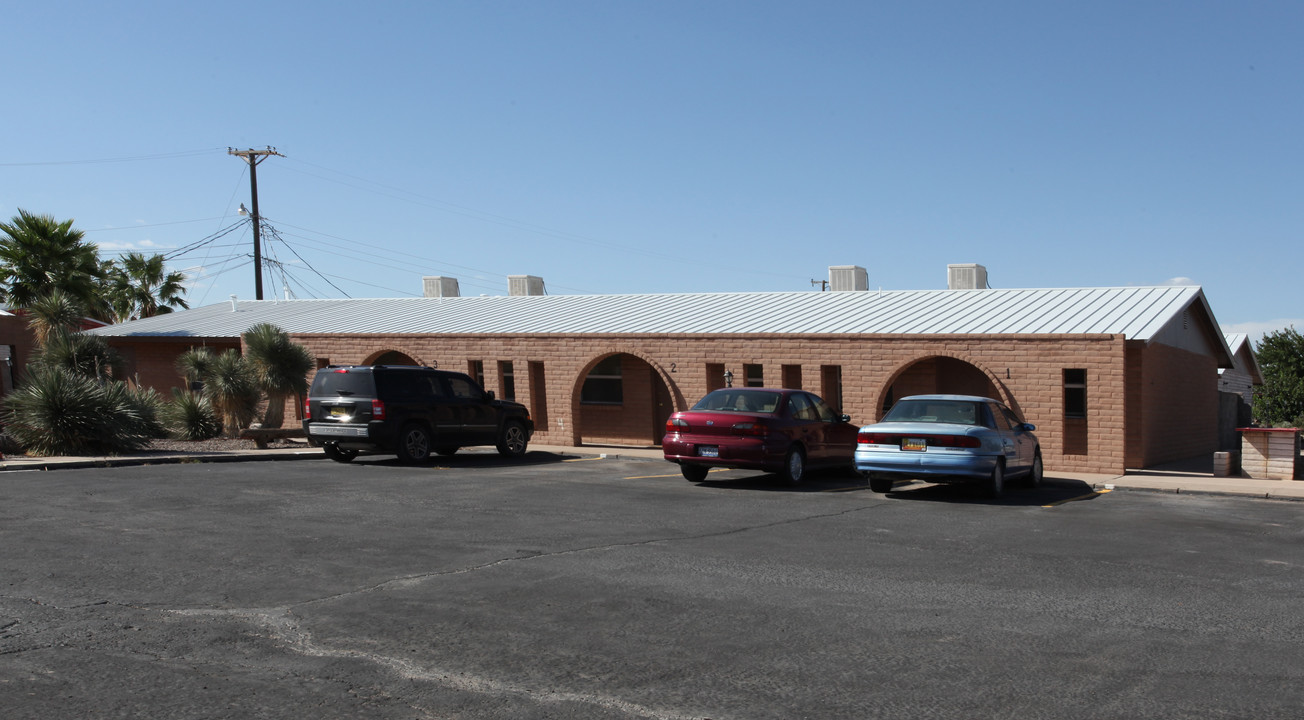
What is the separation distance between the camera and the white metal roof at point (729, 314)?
20.7 m

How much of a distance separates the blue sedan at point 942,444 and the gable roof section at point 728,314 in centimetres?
521

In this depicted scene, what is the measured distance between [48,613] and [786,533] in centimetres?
668

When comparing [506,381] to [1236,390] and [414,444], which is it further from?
[1236,390]

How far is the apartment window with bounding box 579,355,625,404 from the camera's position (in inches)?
1057

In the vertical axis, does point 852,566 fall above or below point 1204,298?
below

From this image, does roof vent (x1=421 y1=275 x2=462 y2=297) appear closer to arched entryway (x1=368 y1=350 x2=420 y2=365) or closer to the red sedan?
arched entryway (x1=368 y1=350 x2=420 y2=365)

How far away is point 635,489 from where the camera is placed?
49.1 feet

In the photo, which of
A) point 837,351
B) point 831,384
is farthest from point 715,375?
point 837,351

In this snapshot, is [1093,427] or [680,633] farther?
[1093,427]

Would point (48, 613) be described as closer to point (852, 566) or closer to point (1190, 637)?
point (852, 566)

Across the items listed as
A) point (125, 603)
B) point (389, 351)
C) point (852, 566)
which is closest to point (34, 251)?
point (389, 351)

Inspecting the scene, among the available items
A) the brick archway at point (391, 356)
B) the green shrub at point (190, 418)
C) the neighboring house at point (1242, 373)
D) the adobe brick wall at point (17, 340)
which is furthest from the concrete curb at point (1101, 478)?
the neighboring house at point (1242, 373)

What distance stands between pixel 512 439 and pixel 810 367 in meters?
6.27

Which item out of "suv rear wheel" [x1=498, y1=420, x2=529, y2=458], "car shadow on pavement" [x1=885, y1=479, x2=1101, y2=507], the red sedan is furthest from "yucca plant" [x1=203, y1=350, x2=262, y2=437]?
"car shadow on pavement" [x1=885, y1=479, x2=1101, y2=507]
